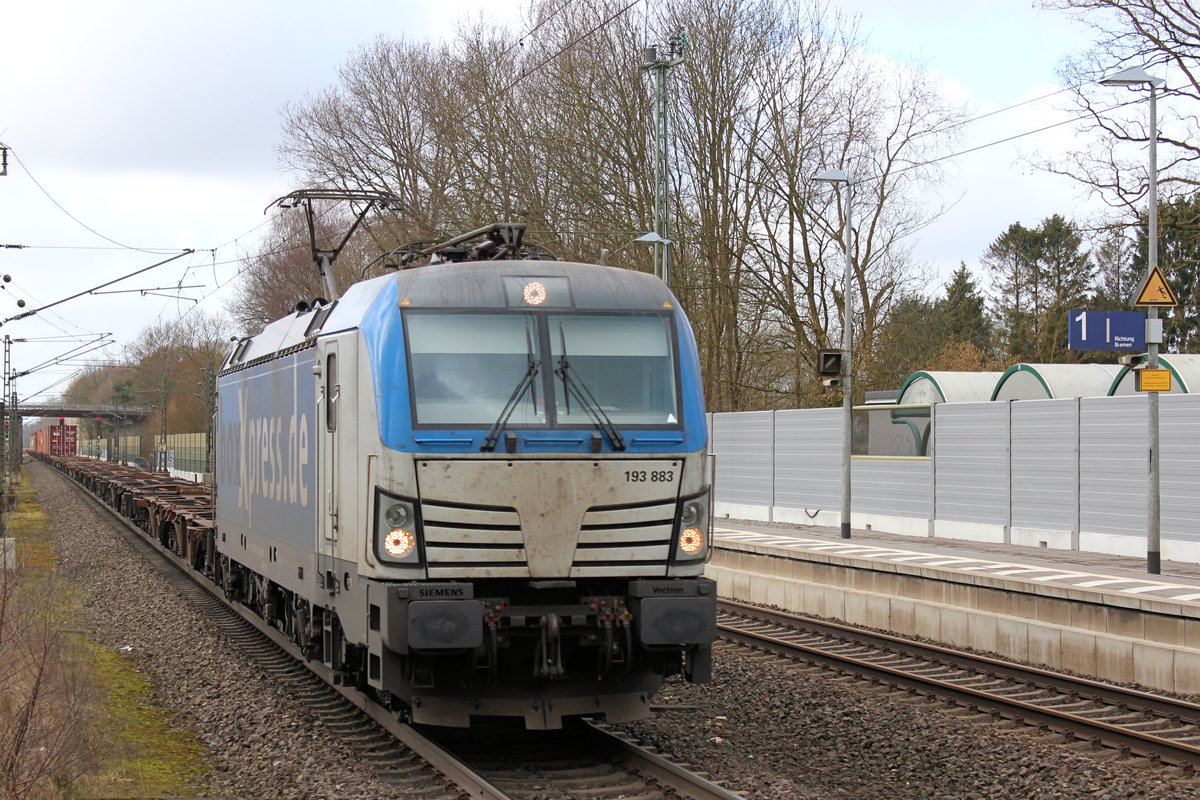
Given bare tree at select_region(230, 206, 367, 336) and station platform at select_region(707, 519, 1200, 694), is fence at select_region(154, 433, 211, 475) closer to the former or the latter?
bare tree at select_region(230, 206, 367, 336)

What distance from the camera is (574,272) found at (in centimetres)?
845

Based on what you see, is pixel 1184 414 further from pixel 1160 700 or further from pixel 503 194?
pixel 503 194

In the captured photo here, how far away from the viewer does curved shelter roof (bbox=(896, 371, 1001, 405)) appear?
1036 inches

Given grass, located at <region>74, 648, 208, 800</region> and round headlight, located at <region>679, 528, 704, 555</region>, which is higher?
round headlight, located at <region>679, 528, 704, 555</region>

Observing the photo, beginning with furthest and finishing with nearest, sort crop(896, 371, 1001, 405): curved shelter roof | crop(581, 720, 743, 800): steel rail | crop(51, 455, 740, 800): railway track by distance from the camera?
crop(896, 371, 1001, 405): curved shelter roof < crop(51, 455, 740, 800): railway track < crop(581, 720, 743, 800): steel rail

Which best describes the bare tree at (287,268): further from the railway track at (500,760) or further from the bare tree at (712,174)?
the railway track at (500,760)

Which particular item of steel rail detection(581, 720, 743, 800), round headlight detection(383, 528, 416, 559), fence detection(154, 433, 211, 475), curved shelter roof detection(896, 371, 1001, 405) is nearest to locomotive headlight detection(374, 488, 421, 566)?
round headlight detection(383, 528, 416, 559)

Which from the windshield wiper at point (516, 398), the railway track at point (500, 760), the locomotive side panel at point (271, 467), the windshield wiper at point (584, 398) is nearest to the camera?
the railway track at point (500, 760)

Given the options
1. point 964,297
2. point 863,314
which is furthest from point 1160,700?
point 964,297

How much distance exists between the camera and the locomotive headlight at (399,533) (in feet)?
24.6

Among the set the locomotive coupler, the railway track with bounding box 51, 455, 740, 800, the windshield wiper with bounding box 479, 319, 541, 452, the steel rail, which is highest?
the windshield wiper with bounding box 479, 319, 541, 452

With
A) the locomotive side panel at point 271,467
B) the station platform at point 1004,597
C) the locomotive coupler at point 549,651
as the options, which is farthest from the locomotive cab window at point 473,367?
the station platform at point 1004,597

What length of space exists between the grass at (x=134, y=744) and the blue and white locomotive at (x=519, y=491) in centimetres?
139

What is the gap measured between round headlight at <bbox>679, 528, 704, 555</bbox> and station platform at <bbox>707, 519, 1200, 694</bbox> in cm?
528
